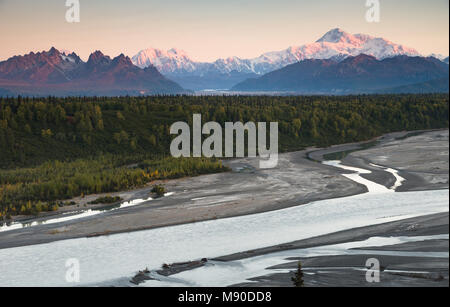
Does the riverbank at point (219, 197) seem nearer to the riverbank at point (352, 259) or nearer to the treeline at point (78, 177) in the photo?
the treeline at point (78, 177)

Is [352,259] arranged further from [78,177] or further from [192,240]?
[78,177]

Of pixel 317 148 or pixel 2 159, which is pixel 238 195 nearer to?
pixel 2 159

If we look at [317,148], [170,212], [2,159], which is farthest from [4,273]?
[317,148]

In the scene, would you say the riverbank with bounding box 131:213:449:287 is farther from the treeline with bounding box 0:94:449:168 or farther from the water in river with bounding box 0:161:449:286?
the treeline with bounding box 0:94:449:168

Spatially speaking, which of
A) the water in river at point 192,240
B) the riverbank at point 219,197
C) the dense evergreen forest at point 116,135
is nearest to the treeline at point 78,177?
the dense evergreen forest at point 116,135

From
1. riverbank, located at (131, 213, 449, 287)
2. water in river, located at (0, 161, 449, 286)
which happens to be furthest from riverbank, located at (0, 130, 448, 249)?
riverbank, located at (131, 213, 449, 287)

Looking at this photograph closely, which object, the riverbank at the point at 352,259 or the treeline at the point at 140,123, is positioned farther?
the treeline at the point at 140,123

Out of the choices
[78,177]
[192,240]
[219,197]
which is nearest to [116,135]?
[78,177]
